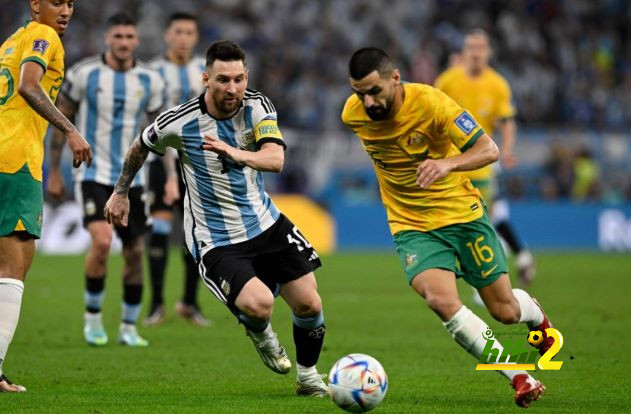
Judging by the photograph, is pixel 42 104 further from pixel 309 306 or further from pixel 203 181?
pixel 309 306

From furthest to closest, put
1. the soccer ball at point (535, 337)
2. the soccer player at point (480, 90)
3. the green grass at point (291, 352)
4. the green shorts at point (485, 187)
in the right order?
the soccer player at point (480, 90) < the green shorts at point (485, 187) < the soccer ball at point (535, 337) < the green grass at point (291, 352)

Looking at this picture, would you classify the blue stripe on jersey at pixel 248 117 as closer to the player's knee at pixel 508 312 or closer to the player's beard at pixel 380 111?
the player's beard at pixel 380 111

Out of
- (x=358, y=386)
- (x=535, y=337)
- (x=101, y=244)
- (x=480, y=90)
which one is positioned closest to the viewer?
(x=358, y=386)

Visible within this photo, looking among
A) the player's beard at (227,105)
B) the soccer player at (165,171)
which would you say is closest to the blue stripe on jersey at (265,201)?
the player's beard at (227,105)

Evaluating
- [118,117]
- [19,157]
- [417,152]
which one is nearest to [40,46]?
[19,157]

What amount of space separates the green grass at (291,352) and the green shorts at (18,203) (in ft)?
3.33

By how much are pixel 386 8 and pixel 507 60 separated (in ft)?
10.4

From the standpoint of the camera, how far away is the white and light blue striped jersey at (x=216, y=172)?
6.80 m

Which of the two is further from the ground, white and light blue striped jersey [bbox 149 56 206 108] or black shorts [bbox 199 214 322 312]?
white and light blue striped jersey [bbox 149 56 206 108]

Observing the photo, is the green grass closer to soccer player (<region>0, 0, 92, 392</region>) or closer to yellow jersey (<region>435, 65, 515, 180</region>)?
soccer player (<region>0, 0, 92, 392</region>)

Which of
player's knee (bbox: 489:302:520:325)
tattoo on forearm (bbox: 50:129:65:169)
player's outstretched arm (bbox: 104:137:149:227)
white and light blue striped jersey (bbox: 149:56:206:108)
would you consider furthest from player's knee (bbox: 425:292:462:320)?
white and light blue striped jersey (bbox: 149:56:206:108)

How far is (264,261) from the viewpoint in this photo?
6.97 meters

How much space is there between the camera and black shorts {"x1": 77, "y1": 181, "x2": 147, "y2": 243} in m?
9.41

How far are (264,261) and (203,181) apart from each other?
62 cm
